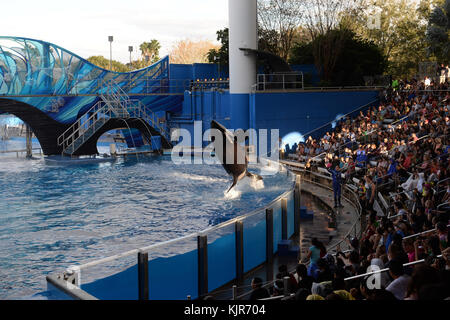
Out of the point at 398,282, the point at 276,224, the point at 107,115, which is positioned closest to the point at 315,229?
the point at 276,224

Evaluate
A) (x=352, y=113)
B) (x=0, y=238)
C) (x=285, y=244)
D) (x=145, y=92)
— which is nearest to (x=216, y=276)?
(x=285, y=244)

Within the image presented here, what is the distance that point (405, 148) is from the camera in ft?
51.1

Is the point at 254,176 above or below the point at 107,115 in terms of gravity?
below

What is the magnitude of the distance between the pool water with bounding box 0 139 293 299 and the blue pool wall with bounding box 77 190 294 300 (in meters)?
1.80

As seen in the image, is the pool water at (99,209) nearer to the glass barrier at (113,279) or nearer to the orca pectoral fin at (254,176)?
the orca pectoral fin at (254,176)

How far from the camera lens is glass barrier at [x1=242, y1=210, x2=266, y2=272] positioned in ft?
35.2

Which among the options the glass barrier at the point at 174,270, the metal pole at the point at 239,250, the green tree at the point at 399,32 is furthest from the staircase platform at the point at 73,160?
the green tree at the point at 399,32

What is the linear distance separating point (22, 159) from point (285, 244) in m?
20.9

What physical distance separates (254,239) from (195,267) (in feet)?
6.86

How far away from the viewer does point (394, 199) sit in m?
11.9

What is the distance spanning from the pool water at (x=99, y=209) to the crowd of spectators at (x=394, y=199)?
9.40 feet

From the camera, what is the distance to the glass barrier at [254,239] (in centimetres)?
1074

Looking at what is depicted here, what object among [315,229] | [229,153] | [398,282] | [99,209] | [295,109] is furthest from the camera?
[295,109]

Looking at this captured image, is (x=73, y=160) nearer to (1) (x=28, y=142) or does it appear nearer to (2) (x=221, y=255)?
(1) (x=28, y=142)
